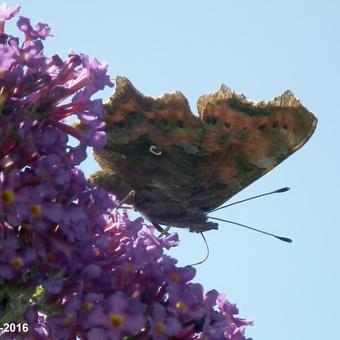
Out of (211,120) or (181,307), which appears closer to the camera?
(181,307)

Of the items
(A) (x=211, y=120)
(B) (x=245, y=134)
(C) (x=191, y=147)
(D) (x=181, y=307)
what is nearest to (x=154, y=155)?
(C) (x=191, y=147)

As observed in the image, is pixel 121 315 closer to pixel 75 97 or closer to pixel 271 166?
pixel 75 97

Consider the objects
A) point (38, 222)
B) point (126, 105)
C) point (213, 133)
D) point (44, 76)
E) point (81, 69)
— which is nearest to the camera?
point (38, 222)

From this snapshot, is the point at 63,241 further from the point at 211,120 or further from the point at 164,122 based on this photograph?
the point at 211,120

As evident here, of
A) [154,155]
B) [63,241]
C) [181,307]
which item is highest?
[154,155]

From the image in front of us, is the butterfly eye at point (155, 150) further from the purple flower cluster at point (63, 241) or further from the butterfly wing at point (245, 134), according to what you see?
the purple flower cluster at point (63, 241)

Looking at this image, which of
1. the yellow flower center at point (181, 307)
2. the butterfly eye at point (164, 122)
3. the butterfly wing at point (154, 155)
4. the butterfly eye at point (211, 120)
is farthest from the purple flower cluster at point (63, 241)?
the butterfly eye at point (211, 120)

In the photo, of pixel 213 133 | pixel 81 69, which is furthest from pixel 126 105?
pixel 81 69
